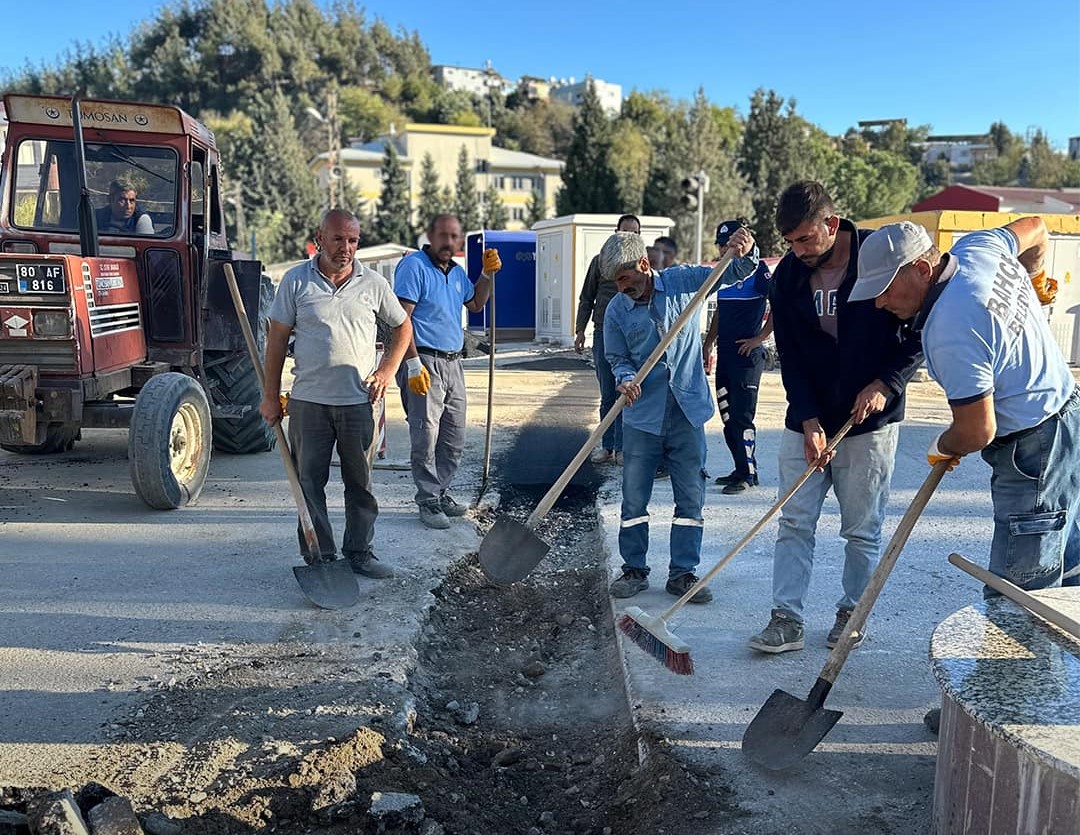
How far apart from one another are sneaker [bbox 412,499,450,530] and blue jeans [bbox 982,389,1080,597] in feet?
11.9

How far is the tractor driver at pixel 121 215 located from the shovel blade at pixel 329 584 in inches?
153

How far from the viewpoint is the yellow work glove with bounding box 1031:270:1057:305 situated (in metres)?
3.35

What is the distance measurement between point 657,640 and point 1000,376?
1.72m

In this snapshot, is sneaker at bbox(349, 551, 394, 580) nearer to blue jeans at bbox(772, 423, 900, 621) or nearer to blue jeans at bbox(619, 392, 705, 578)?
blue jeans at bbox(619, 392, 705, 578)

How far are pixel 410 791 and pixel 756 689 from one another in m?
1.44

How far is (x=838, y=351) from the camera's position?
3521mm

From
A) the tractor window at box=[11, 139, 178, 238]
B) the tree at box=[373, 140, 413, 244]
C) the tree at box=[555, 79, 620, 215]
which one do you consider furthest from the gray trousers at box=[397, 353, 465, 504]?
the tree at box=[373, 140, 413, 244]

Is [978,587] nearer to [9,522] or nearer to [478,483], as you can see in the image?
[478,483]

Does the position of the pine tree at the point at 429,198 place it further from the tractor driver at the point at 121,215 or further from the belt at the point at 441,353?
the belt at the point at 441,353

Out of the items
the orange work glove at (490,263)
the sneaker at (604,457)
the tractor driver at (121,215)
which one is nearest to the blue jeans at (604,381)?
the sneaker at (604,457)

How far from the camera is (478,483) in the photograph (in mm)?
7113

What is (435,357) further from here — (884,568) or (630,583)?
(884,568)

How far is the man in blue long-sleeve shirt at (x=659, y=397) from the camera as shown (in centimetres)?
430

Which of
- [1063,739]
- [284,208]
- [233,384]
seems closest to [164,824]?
[1063,739]
